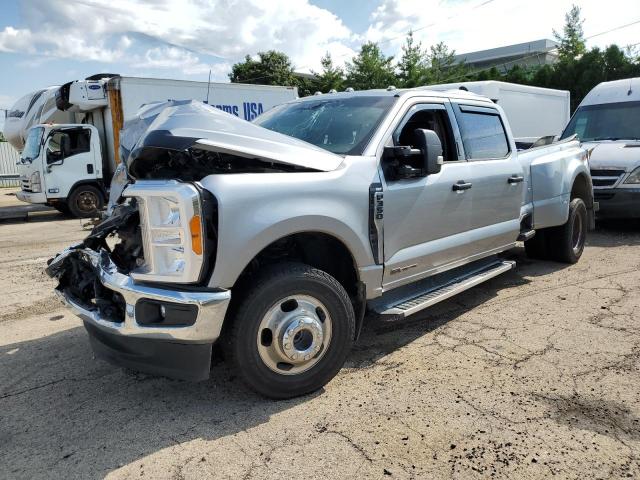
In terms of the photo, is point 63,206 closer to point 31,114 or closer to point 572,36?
point 31,114

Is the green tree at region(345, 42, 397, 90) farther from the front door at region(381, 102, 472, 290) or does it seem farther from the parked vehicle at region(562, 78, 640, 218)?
the front door at region(381, 102, 472, 290)

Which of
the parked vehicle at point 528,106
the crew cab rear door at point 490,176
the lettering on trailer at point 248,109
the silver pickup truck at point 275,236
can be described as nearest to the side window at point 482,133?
the crew cab rear door at point 490,176

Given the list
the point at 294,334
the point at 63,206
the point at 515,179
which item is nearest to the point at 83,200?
the point at 63,206

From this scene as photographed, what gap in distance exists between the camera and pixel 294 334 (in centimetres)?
311

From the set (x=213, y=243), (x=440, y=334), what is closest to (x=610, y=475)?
(x=440, y=334)

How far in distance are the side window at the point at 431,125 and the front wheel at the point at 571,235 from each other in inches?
105

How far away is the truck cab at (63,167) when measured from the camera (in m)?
12.9

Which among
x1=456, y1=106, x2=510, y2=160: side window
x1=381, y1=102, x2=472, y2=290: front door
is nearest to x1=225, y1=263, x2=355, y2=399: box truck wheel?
x1=381, y1=102, x2=472, y2=290: front door

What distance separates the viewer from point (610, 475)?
2533 mm

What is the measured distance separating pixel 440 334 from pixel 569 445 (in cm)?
168

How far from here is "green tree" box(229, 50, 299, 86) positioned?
137ft

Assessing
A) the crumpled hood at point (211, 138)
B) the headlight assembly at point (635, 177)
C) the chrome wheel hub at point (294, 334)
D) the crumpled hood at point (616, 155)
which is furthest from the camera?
the crumpled hood at point (616, 155)

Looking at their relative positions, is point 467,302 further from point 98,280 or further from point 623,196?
point 623,196

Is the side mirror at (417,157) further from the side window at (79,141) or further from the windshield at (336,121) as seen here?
the side window at (79,141)
